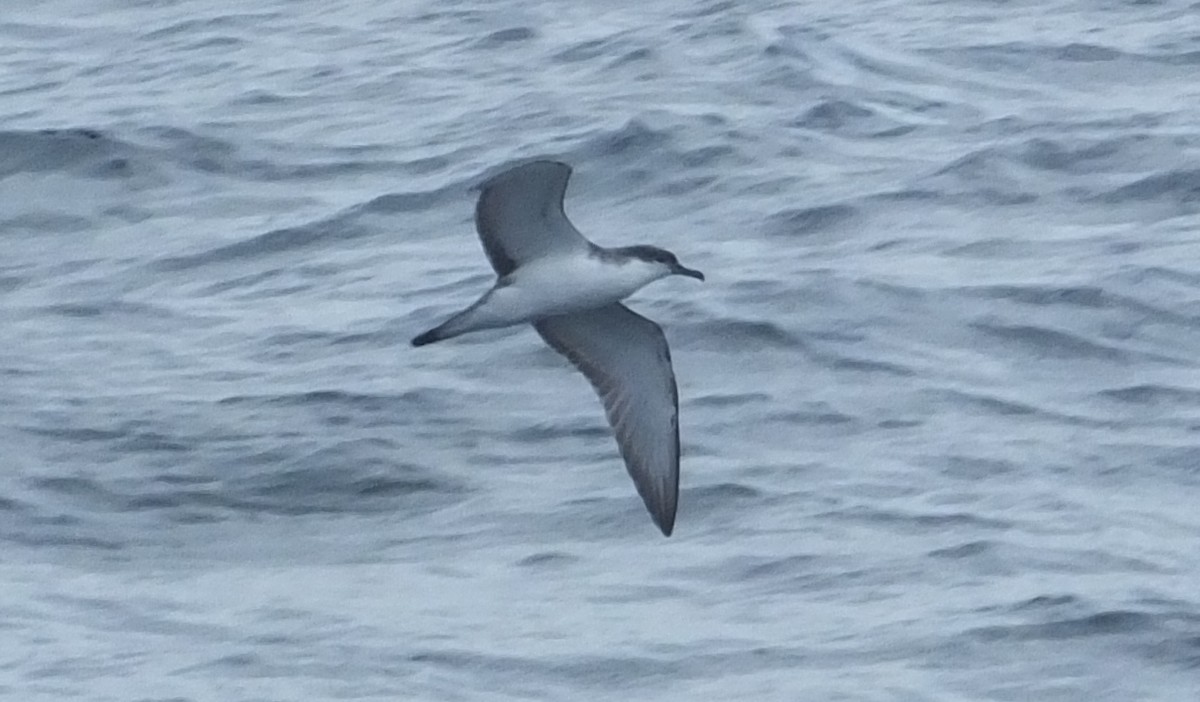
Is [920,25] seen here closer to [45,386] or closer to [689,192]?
[689,192]

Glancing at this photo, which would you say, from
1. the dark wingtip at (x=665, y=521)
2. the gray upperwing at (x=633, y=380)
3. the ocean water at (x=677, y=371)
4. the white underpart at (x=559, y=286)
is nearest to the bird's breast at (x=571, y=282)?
the white underpart at (x=559, y=286)

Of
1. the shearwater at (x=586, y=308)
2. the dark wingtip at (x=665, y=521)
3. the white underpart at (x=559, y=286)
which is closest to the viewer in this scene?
the shearwater at (x=586, y=308)

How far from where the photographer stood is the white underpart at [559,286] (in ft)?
27.4

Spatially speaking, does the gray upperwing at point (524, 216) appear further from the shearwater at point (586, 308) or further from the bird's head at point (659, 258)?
the bird's head at point (659, 258)

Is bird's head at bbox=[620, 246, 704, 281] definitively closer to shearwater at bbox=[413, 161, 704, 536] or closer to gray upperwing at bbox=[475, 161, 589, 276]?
shearwater at bbox=[413, 161, 704, 536]

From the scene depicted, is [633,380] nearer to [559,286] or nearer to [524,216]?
[559,286]

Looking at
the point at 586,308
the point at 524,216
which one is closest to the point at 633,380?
the point at 586,308

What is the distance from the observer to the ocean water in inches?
349

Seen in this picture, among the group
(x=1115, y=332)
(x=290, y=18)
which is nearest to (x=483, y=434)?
(x=1115, y=332)

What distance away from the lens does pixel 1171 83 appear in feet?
47.0

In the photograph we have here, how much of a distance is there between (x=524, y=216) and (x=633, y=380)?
1023 mm

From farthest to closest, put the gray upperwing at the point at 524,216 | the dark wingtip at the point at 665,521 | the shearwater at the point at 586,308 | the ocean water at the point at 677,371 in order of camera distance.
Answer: the ocean water at the point at 677,371 < the dark wingtip at the point at 665,521 < the shearwater at the point at 586,308 < the gray upperwing at the point at 524,216

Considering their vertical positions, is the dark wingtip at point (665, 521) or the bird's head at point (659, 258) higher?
the bird's head at point (659, 258)

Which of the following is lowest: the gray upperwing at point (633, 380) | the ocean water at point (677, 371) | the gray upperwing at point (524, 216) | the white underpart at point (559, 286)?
the ocean water at point (677, 371)
